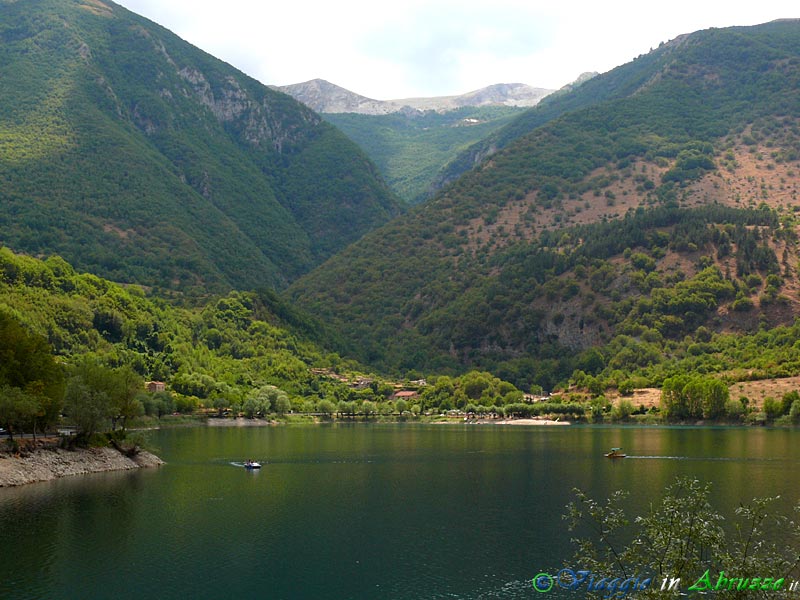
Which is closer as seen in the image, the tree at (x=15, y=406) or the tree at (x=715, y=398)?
the tree at (x=15, y=406)

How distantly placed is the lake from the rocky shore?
2.09 m

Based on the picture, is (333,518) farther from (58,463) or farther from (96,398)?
(96,398)

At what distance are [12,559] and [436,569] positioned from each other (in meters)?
26.0

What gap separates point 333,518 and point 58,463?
3556 cm

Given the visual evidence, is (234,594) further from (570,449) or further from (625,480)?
(570,449)

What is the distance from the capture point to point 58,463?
81750 millimetres

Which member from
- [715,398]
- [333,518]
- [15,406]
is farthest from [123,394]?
[715,398]

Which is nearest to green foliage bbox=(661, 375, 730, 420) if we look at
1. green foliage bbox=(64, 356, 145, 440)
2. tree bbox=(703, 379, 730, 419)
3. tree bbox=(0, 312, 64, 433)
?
tree bbox=(703, 379, 730, 419)

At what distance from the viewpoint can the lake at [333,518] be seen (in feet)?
148

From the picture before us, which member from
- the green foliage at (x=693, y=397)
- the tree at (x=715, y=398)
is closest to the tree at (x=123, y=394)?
the green foliage at (x=693, y=397)

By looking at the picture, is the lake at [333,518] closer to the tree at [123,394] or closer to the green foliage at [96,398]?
the green foliage at [96,398]

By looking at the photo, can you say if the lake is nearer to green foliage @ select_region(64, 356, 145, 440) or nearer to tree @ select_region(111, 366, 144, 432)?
green foliage @ select_region(64, 356, 145, 440)

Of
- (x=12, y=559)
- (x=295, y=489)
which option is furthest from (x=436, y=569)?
(x=295, y=489)

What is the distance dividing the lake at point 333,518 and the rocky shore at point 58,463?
6.87 ft
